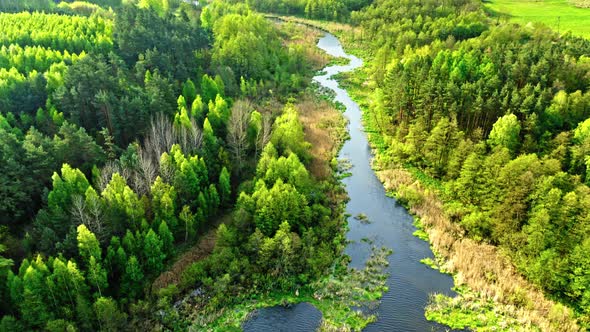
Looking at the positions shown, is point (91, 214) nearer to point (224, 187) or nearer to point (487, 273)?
point (224, 187)

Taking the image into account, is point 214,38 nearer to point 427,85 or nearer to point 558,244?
point 427,85

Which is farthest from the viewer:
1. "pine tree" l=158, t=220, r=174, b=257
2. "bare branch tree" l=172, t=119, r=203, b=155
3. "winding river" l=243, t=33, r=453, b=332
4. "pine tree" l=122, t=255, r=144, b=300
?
"bare branch tree" l=172, t=119, r=203, b=155

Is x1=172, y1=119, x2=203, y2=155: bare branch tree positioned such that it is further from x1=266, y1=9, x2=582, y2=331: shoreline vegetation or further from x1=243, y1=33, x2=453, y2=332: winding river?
x1=266, y1=9, x2=582, y2=331: shoreline vegetation

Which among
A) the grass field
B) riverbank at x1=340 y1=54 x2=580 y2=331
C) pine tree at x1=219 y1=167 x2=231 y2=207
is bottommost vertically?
riverbank at x1=340 y1=54 x2=580 y2=331

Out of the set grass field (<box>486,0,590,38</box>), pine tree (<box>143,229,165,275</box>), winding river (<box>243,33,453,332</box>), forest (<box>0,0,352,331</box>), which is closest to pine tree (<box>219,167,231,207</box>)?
forest (<box>0,0,352,331</box>)

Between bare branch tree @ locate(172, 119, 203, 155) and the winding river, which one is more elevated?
bare branch tree @ locate(172, 119, 203, 155)

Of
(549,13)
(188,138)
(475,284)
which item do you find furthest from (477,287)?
(549,13)
